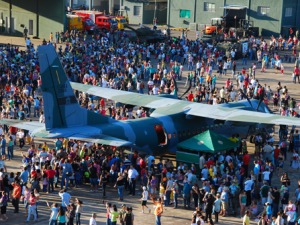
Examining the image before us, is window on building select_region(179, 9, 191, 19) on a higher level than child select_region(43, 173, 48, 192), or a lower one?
higher

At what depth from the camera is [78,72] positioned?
48031 mm

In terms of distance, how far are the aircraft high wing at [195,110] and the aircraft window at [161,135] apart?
97 cm

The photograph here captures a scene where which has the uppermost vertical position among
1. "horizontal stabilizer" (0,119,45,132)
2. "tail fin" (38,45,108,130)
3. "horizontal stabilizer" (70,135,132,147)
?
"tail fin" (38,45,108,130)

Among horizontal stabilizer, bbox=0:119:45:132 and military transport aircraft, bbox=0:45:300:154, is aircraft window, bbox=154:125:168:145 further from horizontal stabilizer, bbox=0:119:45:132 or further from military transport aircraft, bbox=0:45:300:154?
horizontal stabilizer, bbox=0:119:45:132

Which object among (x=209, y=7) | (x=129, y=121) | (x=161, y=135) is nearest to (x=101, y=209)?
(x=129, y=121)

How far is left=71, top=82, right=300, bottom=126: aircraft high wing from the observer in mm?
31141

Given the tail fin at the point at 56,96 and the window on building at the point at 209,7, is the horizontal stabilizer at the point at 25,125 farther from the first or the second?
the window on building at the point at 209,7

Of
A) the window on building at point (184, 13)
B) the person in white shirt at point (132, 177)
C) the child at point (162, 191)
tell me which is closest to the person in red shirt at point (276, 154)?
the child at point (162, 191)

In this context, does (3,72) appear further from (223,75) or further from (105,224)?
(105,224)

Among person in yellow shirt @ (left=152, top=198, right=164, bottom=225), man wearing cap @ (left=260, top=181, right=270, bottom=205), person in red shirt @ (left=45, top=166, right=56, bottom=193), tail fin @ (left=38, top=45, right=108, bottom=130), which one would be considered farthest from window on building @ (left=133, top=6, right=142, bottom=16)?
person in yellow shirt @ (left=152, top=198, right=164, bottom=225)

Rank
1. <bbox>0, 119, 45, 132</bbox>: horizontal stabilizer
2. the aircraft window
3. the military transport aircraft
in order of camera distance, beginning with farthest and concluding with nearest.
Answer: the aircraft window
<bbox>0, 119, 45, 132</bbox>: horizontal stabilizer
the military transport aircraft

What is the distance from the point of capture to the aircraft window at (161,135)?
31.9 meters

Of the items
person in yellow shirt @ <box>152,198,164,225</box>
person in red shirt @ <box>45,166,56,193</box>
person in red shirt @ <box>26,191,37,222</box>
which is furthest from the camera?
person in red shirt @ <box>45,166,56,193</box>

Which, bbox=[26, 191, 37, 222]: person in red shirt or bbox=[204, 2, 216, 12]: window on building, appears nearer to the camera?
bbox=[26, 191, 37, 222]: person in red shirt
